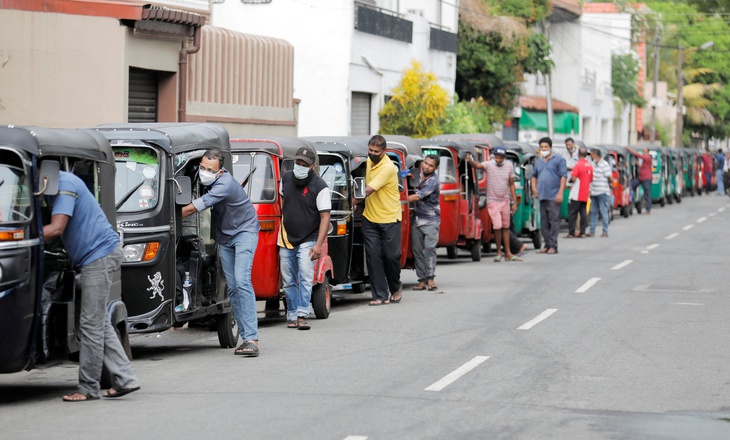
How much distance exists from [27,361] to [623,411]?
14.0ft

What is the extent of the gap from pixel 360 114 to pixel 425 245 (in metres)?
16.7

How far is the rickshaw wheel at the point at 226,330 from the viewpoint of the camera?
12914 mm

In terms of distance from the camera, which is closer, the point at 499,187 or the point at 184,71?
the point at 499,187

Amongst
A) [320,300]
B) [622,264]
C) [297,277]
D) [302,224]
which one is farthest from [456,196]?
[302,224]

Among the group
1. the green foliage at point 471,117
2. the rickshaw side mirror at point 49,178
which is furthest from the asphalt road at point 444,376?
the green foliage at point 471,117

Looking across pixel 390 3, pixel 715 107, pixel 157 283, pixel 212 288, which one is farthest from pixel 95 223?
pixel 715 107

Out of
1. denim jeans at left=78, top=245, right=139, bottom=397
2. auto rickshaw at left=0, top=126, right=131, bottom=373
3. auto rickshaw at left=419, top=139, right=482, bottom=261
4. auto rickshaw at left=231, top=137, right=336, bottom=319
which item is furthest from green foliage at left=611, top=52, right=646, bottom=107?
denim jeans at left=78, top=245, right=139, bottom=397

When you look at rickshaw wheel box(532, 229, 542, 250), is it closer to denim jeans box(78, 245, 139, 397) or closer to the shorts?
the shorts

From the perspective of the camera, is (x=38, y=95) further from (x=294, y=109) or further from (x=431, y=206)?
(x=294, y=109)

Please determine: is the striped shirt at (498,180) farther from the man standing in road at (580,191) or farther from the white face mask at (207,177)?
the white face mask at (207,177)

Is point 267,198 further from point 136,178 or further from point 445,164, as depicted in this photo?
point 445,164

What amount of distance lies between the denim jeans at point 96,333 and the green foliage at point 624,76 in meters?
65.4

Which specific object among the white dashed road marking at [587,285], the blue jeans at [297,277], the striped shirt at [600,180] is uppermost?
the striped shirt at [600,180]

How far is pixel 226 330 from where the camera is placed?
509 inches
